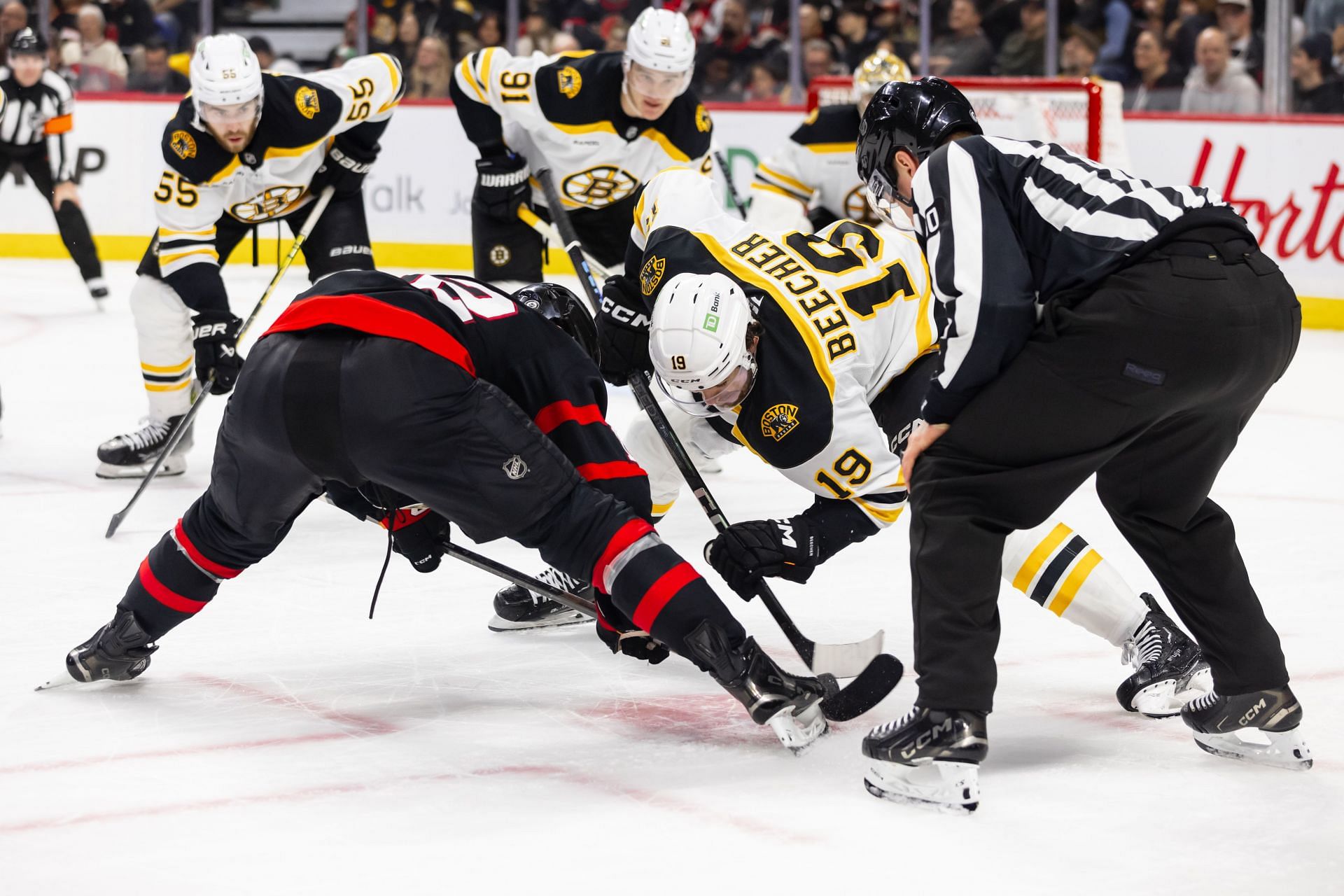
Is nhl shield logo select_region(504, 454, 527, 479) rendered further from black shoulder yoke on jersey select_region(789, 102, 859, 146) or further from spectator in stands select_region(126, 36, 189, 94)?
spectator in stands select_region(126, 36, 189, 94)

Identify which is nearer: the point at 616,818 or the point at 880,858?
the point at 880,858

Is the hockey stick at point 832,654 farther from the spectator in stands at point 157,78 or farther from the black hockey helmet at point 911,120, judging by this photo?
the spectator in stands at point 157,78

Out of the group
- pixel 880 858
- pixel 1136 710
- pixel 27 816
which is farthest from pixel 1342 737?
pixel 27 816

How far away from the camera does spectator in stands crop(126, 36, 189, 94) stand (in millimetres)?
9836

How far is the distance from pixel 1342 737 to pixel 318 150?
10.7 feet

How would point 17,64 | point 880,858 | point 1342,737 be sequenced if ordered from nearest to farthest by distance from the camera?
1. point 880,858
2. point 1342,737
3. point 17,64

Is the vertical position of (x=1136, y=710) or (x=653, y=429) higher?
(x=653, y=429)

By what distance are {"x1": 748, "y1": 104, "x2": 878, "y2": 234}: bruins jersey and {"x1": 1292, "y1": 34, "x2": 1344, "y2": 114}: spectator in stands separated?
2.65 m

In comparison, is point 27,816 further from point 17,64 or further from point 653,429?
point 17,64

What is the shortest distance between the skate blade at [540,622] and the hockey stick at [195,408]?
4.06 feet

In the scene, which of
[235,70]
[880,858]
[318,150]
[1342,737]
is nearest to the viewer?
[880,858]

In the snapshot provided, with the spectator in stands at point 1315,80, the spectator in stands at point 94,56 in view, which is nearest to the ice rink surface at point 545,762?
the spectator in stands at point 1315,80

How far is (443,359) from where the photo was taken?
246 cm

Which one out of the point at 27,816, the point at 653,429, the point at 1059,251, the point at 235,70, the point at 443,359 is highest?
the point at 235,70
